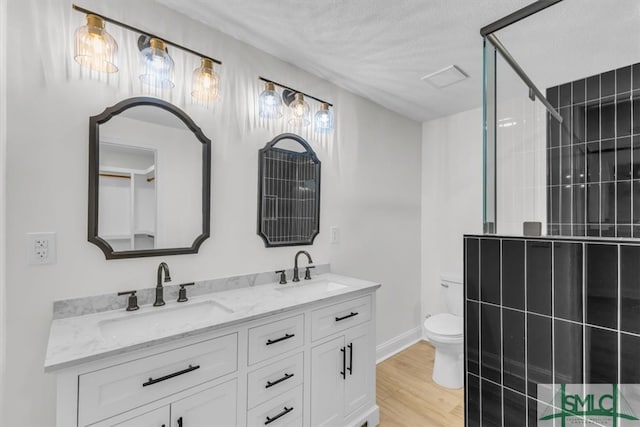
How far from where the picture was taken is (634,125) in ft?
6.27

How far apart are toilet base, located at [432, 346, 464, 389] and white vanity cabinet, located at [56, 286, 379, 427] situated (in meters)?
0.73

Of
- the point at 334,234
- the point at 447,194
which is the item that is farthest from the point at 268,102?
the point at 447,194

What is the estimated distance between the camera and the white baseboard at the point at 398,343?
8.86 feet

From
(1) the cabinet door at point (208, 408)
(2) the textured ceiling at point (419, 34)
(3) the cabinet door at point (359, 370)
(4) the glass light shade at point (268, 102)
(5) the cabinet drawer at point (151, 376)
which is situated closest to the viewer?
(5) the cabinet drawer at point (151, 376)

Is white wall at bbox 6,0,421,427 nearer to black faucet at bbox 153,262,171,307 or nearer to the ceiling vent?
black faucet at bbox 153,262,171,307

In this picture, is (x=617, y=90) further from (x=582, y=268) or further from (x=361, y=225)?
(x=361, y=225)

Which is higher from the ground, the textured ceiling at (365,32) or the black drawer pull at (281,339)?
the textured ceiling at (365,32)

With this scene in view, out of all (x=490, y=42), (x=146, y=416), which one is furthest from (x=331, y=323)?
(x=490, y=42)

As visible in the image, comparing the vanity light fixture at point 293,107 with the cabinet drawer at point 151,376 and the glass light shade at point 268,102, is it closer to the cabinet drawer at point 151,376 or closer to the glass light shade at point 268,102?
the glass light shade at point 268,102

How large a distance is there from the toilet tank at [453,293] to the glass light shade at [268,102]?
2.11 metres

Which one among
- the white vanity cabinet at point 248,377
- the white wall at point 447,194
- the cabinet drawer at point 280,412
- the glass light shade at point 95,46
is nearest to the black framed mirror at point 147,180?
the glass light shade at point 95,46

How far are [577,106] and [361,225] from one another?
1729mm

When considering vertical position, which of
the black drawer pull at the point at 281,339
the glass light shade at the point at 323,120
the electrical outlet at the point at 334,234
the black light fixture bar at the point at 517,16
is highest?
the black light fixture bar at the point at 517,16

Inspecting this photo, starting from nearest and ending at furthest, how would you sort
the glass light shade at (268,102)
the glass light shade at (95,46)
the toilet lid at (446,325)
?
the glass light shade at (95,46)
the glass light shade at (268,102)
the toilet lid at (446,325)
